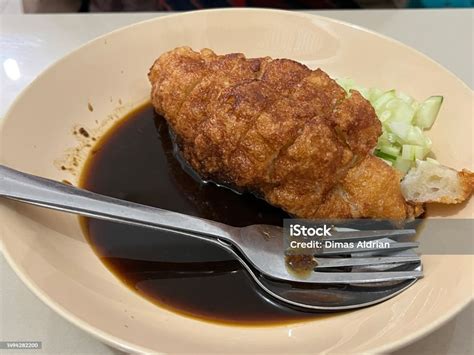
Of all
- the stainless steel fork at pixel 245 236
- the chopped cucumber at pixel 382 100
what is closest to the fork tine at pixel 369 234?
the stainless steel fork at pixel 245 236

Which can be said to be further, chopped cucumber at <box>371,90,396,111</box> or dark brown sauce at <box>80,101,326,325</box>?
chopped cucumber at <box>371,90,396,111</box>

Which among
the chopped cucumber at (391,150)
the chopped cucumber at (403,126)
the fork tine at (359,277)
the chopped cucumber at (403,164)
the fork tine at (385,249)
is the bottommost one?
the fork tine at (359,277)

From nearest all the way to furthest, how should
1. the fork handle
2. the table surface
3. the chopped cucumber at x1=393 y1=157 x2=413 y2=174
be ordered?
the fork handle < the chopped cucumber at x1=393 y1=157 x2=413 y2=174 < the table surface

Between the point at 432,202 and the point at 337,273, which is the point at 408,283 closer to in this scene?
the point at 337,273

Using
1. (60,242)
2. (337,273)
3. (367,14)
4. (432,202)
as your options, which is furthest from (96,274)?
(367,14)

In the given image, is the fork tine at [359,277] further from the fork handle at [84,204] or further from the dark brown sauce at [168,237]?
the fork handle at [84,204]

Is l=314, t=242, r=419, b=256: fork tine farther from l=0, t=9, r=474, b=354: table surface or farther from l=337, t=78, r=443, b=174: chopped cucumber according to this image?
l=0, t=9, r=474, b=354: table surface

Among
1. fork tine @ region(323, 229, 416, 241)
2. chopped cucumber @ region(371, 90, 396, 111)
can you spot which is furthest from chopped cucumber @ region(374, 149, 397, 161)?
fork tine @ region(323, 229, 416, 241)
